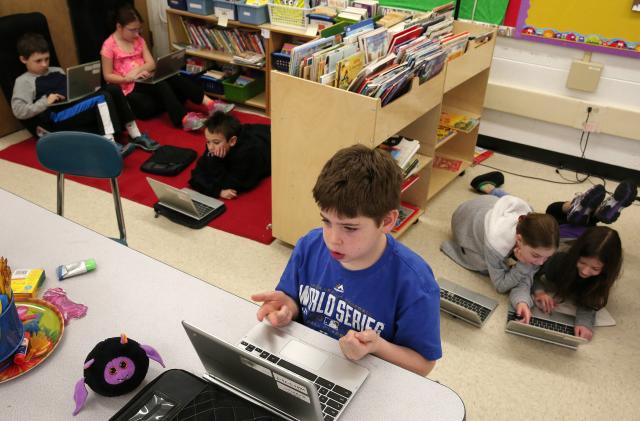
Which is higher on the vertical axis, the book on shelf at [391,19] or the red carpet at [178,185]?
the book on shelf at [391,19]

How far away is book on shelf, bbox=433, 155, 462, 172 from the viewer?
347 centimetres

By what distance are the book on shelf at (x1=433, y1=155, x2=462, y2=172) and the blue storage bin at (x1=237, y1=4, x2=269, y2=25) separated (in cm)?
174

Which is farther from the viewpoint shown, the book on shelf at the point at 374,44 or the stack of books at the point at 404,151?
the stack of books at the point at 404,151

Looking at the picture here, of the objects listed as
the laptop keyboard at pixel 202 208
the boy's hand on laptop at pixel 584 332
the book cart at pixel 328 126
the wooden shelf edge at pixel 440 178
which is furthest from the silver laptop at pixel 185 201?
the boy's hand on laptop at pixel 584 332

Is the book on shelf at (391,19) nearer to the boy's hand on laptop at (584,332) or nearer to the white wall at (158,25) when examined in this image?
the boy's hand on laptop at (584,332)

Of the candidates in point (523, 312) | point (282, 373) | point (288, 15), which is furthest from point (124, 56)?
point (282, 373)

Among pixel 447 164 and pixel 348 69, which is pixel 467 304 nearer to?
pixel 348 69

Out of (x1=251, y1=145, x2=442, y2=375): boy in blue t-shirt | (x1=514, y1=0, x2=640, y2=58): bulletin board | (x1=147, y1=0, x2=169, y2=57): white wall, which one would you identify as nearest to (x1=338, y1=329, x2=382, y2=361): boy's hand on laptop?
(x1=251, y1=145, x2=442, y2=375): boy in blue t-shirt

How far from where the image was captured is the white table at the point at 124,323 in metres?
1.06

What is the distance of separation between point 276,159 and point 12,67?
2.25 m

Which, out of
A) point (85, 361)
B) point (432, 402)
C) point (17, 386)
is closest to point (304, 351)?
point (432, 402)

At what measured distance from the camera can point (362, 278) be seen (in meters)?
1.21

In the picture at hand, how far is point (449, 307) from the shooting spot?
230 centimetres

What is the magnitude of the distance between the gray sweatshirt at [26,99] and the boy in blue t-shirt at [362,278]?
9.48 feet
